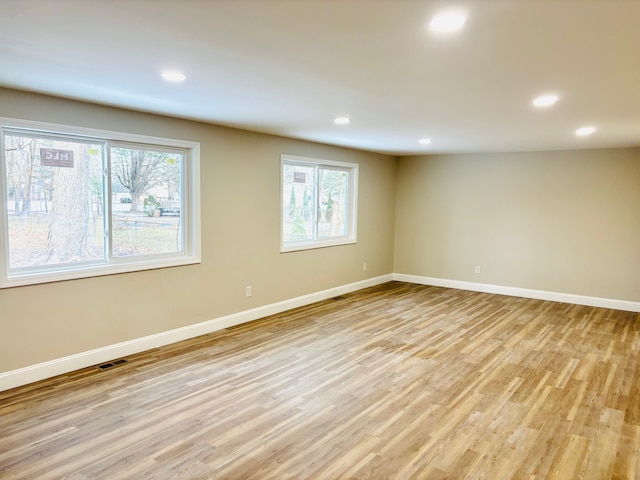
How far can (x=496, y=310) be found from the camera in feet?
19.9

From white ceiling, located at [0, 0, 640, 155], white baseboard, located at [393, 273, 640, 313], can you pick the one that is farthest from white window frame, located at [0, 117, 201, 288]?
white baseboard, located at [393, 273, 640, 313]

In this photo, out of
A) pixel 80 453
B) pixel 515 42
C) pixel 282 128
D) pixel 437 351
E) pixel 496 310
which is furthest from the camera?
pixel 496 310

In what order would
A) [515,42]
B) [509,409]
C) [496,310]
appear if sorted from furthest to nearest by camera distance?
[496,310] → [509,409] → [515,42]

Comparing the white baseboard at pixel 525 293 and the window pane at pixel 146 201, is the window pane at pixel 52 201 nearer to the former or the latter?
the window pane at pixel 146 201

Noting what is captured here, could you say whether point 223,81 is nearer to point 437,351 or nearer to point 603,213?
point 437,351

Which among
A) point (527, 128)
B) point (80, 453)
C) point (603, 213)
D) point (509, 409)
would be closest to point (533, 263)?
point (603, 213)

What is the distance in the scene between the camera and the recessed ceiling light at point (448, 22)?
5.92 feet

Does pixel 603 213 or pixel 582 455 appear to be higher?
pixel 603 213

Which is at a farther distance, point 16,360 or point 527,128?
point 527,128

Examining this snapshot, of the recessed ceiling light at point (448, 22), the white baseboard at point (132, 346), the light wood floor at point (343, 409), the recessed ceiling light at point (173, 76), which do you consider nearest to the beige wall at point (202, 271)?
the white baseboard at point (132, 346)

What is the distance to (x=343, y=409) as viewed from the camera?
314 cm

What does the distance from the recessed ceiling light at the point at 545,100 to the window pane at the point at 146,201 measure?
3.41 m

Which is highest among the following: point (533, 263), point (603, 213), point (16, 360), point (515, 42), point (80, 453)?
point (515, 42)

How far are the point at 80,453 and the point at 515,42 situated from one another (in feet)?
10.8
